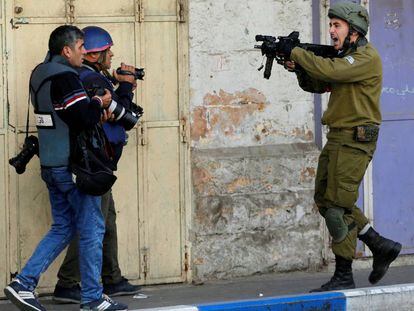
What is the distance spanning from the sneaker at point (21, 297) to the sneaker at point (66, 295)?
0.78 metres

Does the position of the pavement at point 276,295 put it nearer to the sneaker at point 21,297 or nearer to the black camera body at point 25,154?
the sneaker at point 21,297

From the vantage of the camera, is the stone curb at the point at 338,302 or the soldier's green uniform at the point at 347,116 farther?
the soldier's green uniform at the point at 347,116

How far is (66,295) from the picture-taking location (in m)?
8.55

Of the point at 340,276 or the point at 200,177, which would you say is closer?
the point at 340,276

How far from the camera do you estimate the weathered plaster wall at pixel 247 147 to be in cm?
917

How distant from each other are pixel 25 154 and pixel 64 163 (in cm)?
37

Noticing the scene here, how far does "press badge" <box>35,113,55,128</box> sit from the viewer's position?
303 inches

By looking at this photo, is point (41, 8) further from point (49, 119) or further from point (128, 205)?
point (128, 205)

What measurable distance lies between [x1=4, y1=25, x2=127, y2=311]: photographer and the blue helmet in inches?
12.2

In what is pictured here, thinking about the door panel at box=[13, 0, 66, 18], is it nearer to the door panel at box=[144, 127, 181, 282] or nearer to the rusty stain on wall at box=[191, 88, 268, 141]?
the door panel at box=[144, 127, 181, 282]

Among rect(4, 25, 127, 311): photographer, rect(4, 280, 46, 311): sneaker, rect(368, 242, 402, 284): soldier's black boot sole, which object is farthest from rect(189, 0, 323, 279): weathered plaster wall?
rect(4, 280, 46, 311): sneaker

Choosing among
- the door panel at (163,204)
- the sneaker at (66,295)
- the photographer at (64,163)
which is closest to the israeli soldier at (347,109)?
the door panel at (163,204)

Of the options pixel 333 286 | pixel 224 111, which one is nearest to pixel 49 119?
pixel 224 111

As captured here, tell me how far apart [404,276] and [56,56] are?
11.3 ft
